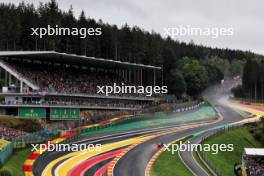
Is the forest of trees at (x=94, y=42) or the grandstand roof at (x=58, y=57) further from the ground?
the forest of trees at (x=94, y=42)

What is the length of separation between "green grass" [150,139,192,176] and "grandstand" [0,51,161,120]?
86.7 ft

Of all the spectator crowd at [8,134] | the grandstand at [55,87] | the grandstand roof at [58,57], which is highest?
the grandstand roof at [58,57]

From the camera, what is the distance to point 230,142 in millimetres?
66875

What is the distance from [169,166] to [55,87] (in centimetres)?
3591

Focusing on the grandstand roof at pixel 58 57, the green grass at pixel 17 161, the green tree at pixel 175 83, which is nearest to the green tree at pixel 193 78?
the green tree at pixel 175 83

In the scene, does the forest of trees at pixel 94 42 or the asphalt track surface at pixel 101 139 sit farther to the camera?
the forest of trees at pixel 94 42

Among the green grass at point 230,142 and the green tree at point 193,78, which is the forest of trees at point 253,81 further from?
the green grass at point 230,142

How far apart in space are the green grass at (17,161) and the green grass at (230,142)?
886 inches

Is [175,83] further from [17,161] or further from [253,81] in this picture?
[17,161]

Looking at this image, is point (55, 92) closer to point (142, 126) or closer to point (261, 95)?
point (142, 126)

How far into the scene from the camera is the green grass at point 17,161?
38812 mm

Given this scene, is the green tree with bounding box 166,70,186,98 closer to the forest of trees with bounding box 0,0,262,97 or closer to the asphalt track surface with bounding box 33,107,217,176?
the forest of trees with bounding box 0,0,262,97

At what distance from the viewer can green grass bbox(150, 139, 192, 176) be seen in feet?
146

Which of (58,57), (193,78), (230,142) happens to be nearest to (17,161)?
(230,142)
